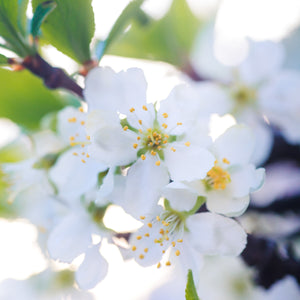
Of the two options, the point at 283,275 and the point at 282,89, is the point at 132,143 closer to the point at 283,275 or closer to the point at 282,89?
the point at 283,275

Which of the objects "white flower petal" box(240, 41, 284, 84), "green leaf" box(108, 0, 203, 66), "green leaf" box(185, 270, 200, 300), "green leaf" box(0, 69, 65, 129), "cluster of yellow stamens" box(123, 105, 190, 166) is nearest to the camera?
"green leaf" box(185, 270, 200, 300)

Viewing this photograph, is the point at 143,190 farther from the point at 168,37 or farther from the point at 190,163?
the point at 168,37

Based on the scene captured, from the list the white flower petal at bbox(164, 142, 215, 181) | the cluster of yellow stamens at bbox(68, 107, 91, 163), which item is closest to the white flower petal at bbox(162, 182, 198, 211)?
the white flower petal at bbox(164, 142, 215, 181)

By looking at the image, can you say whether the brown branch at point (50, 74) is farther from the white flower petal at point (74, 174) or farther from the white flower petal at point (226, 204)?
the white flower petal at point (226, 204)

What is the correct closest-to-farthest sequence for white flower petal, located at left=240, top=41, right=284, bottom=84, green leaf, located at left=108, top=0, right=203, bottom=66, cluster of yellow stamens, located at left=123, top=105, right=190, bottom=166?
cluster of yellow stamens, located at left=123, top=105, right=190, bottom=166 → white flower petal, located at left=240, top=41, right=284, bottom=84 → green leaf, located at left=108, top=0, right=203, bottom=66

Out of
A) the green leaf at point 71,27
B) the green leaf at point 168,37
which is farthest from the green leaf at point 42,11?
the green leaf at point 168,37

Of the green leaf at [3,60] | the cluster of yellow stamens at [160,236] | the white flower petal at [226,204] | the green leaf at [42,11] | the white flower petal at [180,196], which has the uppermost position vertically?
the green leaf at [42,11]

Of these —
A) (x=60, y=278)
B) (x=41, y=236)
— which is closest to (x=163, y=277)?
(x=60, y=278)

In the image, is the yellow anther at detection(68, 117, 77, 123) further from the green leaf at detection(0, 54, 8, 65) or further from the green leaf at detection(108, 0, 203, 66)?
the green leaf at detection(108, 0, 203, 66)
